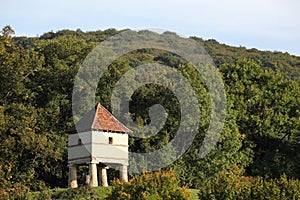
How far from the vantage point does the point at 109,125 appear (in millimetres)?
45281

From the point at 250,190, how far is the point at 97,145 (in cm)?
926

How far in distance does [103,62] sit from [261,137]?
12.8 metres

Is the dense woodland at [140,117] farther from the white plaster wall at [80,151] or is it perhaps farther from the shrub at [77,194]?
the shrub at [77,194]

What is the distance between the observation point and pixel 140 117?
5459 centimetres

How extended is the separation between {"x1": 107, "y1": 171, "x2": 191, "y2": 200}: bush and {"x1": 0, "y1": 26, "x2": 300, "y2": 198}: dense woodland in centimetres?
1011

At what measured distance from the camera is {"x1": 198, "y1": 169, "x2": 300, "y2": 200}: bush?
39.2m

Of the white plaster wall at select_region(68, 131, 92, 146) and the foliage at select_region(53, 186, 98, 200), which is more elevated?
the white plaster wall at select_region(68, 131, 92, 146)

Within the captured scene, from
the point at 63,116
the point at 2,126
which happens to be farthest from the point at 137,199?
the point at 63,116

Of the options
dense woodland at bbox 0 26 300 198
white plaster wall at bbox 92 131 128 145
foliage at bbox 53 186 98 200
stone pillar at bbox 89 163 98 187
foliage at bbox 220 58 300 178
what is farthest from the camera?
foliage at bbox 220 58 300 178

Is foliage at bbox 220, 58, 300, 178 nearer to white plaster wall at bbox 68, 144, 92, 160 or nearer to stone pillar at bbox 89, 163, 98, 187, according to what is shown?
stone pillar at bbox 89, 163, 98, 187

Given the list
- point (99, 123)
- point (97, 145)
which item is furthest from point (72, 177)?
point (99, 123)

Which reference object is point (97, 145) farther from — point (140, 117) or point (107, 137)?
point (140, 117)

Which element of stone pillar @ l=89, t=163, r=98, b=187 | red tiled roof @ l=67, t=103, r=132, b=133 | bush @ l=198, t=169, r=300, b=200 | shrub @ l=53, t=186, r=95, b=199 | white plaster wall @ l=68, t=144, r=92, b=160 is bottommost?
bush @ l=198, t=169, r=300, b=200

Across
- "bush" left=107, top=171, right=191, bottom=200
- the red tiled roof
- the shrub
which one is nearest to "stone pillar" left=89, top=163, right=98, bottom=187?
the shrub
